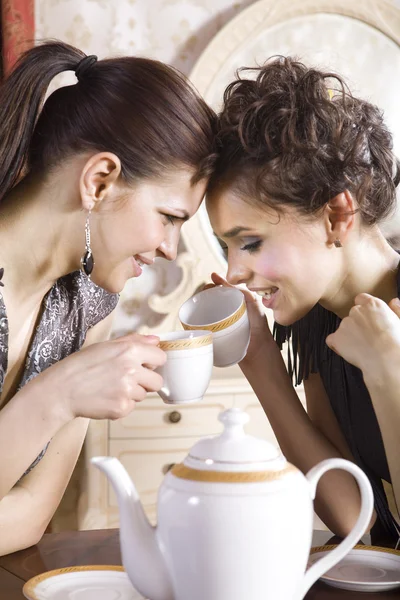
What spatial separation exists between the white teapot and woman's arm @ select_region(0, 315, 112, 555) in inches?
15.0

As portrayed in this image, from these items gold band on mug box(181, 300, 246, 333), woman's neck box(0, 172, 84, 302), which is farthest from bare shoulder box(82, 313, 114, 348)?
gold band on mug box(181, 300, 246, 333)

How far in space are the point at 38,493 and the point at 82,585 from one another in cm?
37

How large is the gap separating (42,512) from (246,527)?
0.60 meters

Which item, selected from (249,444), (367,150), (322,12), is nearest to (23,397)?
(249,444)

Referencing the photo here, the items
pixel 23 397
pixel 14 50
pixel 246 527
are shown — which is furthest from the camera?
pixel 14 50

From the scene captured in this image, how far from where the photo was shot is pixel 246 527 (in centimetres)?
68

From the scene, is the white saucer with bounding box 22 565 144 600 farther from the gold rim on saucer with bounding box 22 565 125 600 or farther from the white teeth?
the white teeth

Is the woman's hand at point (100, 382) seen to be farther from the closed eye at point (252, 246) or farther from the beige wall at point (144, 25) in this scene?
the beige wall at point (144, 25)

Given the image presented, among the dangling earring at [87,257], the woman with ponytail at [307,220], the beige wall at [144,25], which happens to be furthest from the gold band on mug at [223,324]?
the beige wall at [144,25]

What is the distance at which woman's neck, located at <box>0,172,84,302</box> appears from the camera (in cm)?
134

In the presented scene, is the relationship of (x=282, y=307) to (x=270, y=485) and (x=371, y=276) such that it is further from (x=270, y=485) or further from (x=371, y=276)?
(x=270, y=485)

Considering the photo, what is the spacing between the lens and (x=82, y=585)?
2.93 feet

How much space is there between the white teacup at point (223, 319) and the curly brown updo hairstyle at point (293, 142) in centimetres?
18

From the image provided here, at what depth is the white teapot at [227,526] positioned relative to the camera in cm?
68
